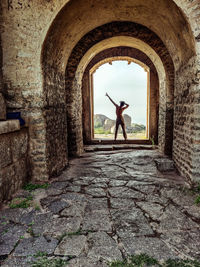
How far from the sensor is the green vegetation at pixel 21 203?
2.55 meters

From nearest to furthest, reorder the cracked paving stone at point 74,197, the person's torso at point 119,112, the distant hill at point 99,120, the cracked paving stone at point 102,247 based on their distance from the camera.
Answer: the cracked paving stone at point 102,247 → the cracked paving stone at point 74,197 → the person's torso at point 119,112 → the distant hill at point 99,120

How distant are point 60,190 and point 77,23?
3.53 meters

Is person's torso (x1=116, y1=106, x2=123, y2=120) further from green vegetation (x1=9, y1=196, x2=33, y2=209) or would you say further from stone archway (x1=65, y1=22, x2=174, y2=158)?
green vegetation (x1=9, y1=196, x2=33, y2=209)

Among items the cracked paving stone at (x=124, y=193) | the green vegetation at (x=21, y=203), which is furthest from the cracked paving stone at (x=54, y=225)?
the cracked paving stone at (x=124, y=193)

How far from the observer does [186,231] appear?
1973 mm

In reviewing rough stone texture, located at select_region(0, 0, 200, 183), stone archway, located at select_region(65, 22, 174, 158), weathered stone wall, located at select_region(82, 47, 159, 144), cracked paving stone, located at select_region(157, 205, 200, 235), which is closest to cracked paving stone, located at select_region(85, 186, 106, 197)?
rough stone texture, located at select_region(0, 0, 200, 183)

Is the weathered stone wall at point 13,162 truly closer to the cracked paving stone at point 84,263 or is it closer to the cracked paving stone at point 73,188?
the cracked paving stone at point 73,188

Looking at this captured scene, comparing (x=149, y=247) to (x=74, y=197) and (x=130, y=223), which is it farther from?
(x=74, y=197)

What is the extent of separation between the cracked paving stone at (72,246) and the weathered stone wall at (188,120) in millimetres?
2138

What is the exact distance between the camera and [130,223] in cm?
214

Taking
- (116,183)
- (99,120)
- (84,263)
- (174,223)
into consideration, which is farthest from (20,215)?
(99,120)

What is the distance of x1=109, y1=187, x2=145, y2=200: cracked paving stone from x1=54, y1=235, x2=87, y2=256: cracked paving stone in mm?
1131

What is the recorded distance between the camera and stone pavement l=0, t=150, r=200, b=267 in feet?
5.53

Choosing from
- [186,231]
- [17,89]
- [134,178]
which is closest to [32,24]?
[17,89]
